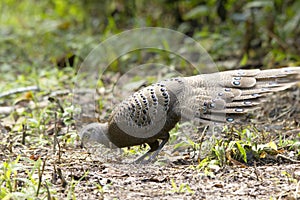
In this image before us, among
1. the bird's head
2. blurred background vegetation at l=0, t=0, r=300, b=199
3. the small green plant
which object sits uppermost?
blurred background vegetation at l=0, t=0, r=300, b=199

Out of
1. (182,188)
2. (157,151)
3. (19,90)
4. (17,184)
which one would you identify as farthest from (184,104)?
(19,90)

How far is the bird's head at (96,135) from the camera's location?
4.40 m

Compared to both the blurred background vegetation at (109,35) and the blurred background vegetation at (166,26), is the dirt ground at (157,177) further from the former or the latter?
the blurred background vegetation at (166,26)

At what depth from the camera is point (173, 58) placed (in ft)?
25.0

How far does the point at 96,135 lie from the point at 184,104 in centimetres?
75

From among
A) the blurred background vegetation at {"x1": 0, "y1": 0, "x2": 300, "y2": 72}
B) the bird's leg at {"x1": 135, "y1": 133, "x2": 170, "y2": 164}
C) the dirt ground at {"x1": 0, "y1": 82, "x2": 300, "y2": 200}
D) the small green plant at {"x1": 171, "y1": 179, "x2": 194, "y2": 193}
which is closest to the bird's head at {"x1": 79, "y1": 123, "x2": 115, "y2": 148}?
the dirt ground at {"x1": 0, "y1": 82, "x2": 300, "y2": 200}

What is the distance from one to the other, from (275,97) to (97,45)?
9.82 feet

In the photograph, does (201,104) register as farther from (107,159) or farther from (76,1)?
(76,1)

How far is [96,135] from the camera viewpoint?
4.43 m

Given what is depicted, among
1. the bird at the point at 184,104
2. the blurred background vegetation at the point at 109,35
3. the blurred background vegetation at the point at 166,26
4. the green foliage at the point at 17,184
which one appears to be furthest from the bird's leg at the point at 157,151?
the blurred background vegetation at the point at 166,26

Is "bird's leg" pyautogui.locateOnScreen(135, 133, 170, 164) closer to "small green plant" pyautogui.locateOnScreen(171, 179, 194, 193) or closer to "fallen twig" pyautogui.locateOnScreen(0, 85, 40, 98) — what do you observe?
"small green plant" pyautogui.locateOnScreen(171, 179, 194, 193)

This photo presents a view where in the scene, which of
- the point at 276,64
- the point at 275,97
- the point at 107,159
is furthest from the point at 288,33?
the point at 107,159

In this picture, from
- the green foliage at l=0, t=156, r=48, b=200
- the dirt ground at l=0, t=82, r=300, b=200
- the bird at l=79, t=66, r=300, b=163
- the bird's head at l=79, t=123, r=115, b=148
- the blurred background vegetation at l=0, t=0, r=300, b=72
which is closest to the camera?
the green foliage at l=0, t=156, r=48, b=200

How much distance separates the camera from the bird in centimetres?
417
